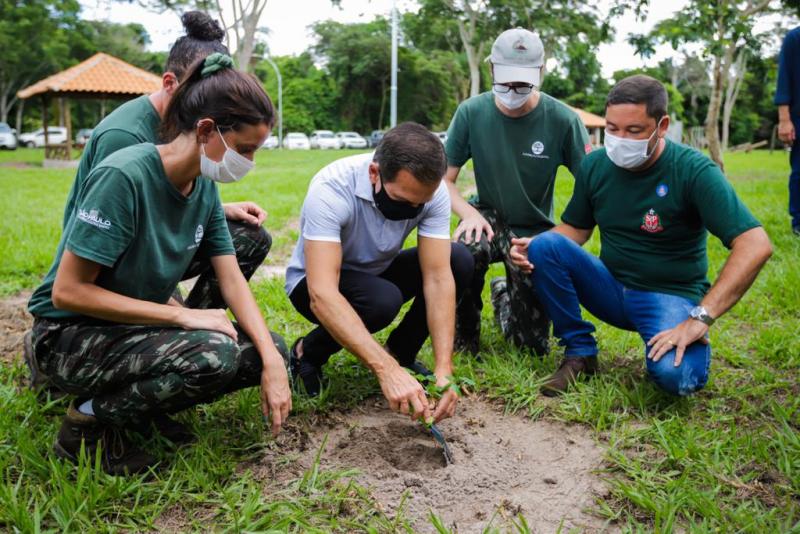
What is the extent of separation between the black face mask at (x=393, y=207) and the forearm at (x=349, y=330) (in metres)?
0.42

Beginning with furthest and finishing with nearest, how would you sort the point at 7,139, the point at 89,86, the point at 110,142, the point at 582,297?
the point at 7,139
the point at 89,86
the point at 582,297
the point at 110,142


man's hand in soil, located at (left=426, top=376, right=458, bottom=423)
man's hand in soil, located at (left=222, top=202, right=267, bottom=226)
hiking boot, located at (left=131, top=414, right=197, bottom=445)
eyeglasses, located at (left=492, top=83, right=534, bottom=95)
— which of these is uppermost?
eyeglasses, located at (left=492, top=83, right=534, bottom=95)

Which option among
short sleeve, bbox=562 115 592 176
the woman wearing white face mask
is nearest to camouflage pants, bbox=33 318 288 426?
the woman wearing white face mask

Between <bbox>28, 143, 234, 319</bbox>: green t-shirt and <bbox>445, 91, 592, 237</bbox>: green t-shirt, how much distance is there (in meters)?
1.80

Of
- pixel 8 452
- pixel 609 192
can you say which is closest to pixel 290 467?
pixel 8 452

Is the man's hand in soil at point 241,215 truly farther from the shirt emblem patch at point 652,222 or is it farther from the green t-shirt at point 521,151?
the shirt emblem patch at point 652,222

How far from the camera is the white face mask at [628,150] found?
3.15 metres

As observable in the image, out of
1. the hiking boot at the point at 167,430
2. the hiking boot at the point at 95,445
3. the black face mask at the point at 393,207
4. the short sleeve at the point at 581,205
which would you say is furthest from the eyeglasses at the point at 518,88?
the hiking boot at the point at 95,445

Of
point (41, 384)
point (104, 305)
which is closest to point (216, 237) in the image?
point (104, 305)

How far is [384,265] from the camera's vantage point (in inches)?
133

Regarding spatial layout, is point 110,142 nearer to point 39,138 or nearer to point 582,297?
point 582,297

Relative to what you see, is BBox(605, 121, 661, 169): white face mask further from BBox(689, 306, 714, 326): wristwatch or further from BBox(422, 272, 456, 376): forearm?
BBox(422, 272, 456, 376): forearm

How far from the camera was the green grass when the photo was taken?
231 cm

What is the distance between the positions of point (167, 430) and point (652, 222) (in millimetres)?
2219
